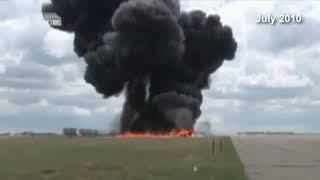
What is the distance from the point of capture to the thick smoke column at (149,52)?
8294 cm

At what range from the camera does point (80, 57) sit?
297ft

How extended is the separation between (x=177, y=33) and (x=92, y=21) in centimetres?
1273

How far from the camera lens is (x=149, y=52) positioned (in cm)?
8444

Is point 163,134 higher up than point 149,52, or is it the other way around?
point 149,52

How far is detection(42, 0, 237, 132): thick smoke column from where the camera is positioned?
82938 millimetres

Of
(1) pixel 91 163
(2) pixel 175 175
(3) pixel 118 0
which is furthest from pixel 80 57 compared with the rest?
(2) pixel 175 175

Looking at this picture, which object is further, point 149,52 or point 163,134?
point 163,134

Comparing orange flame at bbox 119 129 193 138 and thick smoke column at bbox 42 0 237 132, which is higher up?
thick smoke column at bbox 42 0 237 132

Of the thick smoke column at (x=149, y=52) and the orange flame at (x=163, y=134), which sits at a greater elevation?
the thick smoke column at (x=149, y=52)

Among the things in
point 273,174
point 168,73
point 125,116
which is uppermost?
point 168,73

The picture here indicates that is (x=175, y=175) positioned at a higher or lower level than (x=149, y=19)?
lower

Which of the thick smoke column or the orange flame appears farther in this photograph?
the orange flame

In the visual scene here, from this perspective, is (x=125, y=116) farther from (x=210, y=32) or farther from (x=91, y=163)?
(x=91, y=163)

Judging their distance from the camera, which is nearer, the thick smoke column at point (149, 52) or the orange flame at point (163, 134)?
the thick smoke column at point (149, 52)
